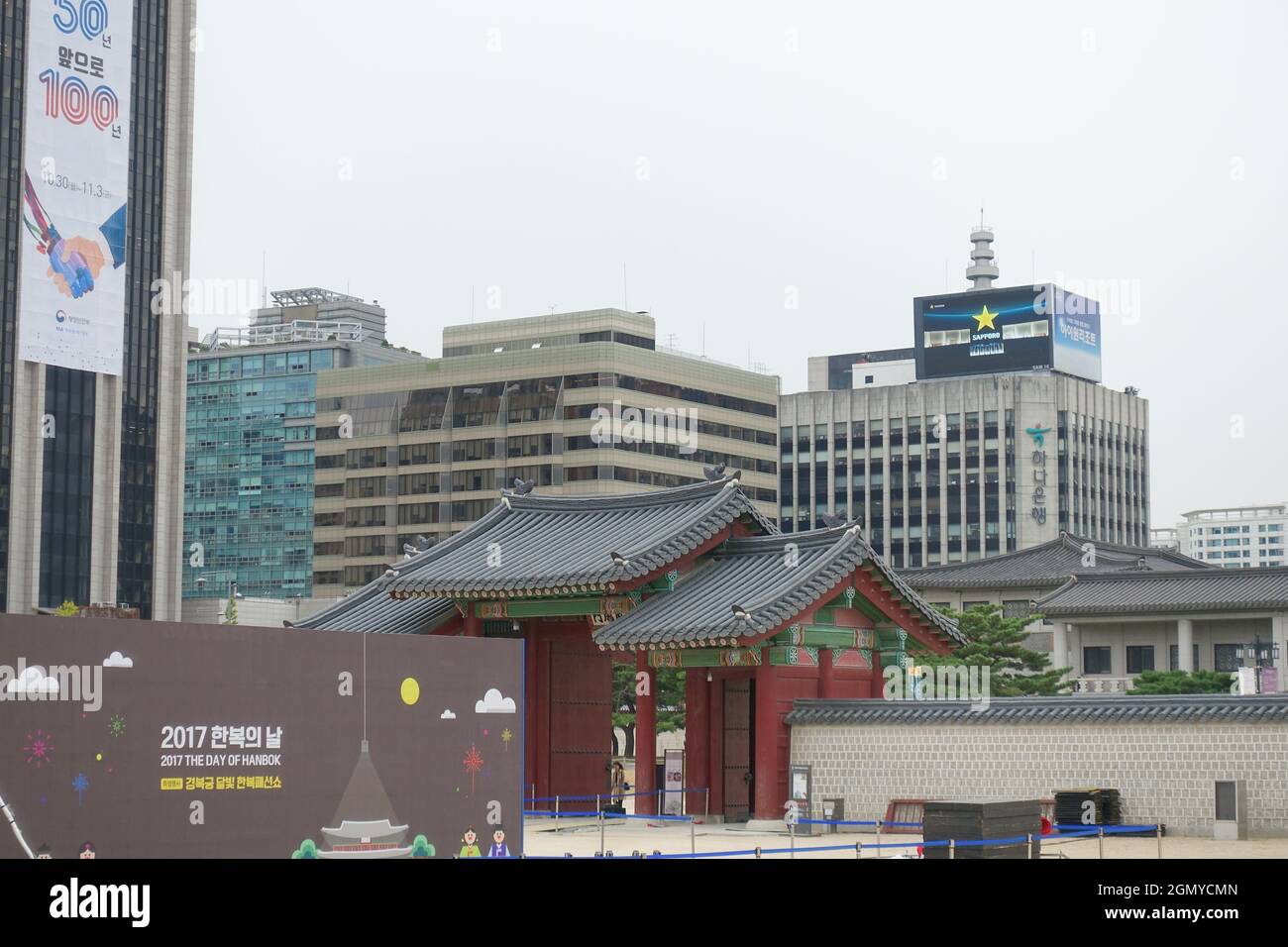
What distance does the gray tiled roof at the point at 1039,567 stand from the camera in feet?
305

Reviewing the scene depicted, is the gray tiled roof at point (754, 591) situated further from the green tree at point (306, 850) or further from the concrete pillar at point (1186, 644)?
the concrete pillar at point (1186, 644)

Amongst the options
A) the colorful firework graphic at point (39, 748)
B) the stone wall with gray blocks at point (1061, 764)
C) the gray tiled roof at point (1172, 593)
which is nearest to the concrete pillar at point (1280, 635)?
the gray tiled roof at point (1172, 593)

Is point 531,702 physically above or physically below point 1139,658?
below

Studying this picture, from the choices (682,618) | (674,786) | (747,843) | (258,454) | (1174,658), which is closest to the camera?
(747,843)

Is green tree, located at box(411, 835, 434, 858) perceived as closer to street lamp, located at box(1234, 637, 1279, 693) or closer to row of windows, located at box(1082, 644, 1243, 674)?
street lamp, located at box(1234, 637, 1279, 693)

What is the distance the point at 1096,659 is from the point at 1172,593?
5.65 meters

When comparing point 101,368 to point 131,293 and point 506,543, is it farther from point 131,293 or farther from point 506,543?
point 506,543

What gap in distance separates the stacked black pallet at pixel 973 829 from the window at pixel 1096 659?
5633 centimetres

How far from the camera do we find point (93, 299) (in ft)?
432

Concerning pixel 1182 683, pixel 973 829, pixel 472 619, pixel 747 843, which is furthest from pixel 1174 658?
pixel 973 829

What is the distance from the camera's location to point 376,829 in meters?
21.1

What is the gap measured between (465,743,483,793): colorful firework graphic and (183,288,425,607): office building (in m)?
132

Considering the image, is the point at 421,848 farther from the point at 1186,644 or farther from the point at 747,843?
the point at 1186,644
